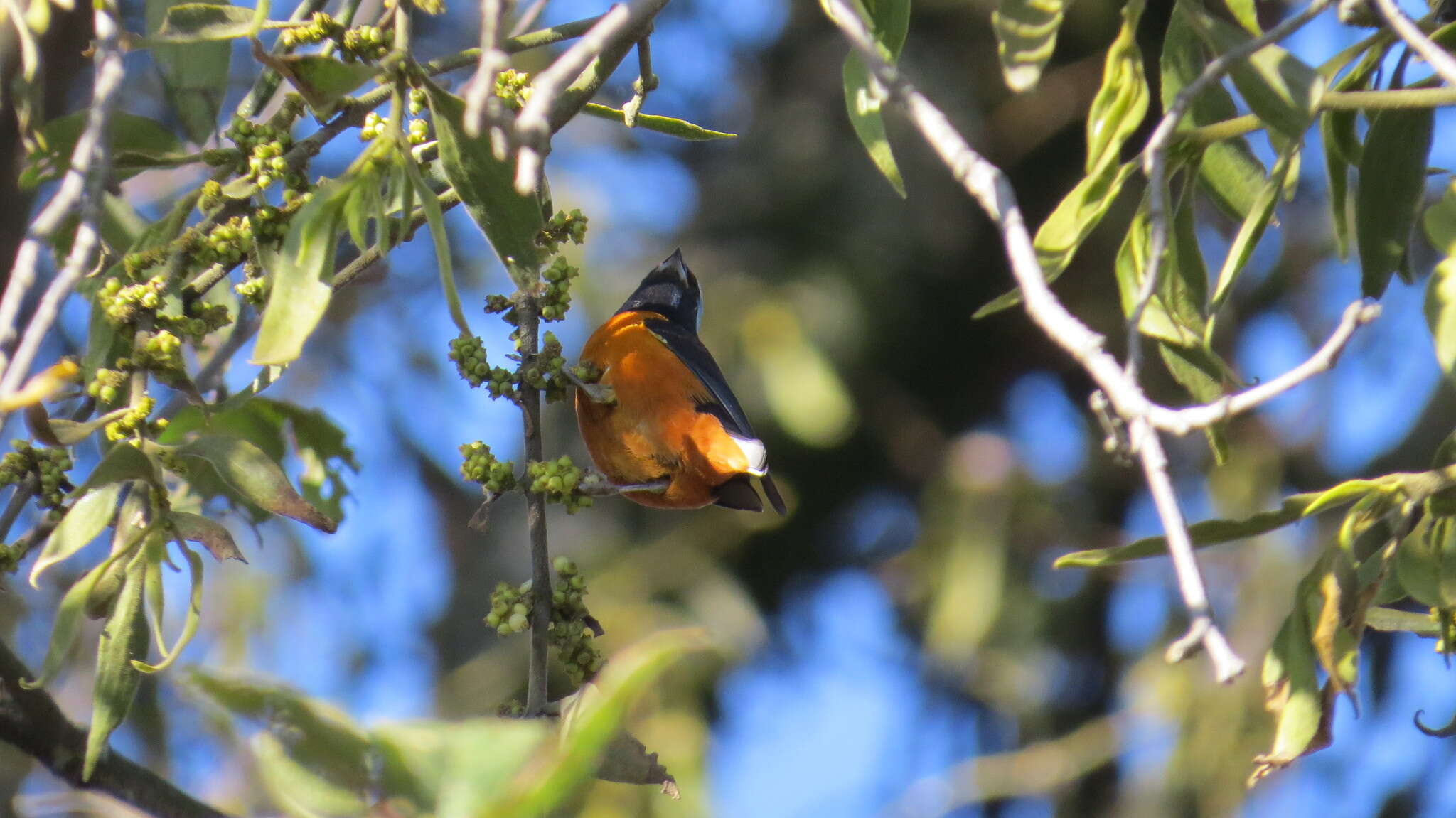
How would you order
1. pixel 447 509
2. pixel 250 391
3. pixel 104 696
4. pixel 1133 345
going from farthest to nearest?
pixel 447 509 < pixel 250 391 < pixel 104 696 < pixel 1133 345

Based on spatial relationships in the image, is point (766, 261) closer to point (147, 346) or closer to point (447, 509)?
point (447, 509)

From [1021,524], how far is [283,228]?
5.44 metres

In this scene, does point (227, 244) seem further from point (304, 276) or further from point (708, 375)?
point (708, 375)

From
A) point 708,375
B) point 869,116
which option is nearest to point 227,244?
point 869,116

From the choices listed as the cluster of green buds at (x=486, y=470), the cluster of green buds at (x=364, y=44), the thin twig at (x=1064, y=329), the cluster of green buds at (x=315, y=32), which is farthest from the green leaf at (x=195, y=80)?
the thin twig at (x=1064, y=329)

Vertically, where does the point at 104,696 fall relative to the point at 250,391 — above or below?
below

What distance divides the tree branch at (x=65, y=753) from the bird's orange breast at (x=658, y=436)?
1855 millimetres

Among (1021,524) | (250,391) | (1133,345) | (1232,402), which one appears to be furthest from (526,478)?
(1021,524)

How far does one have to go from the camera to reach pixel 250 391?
6.54 feet

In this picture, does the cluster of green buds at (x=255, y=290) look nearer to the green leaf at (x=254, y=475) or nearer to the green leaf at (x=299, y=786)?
the green leaf at (x=254, y=475)

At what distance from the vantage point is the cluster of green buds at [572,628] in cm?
210

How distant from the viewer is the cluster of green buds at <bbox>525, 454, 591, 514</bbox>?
2.23 metres

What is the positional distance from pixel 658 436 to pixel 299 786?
2.83m

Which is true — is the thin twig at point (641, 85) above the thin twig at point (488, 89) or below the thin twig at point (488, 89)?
above
